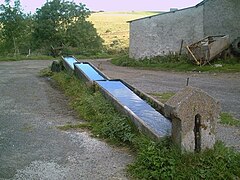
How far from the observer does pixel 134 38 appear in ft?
68.5

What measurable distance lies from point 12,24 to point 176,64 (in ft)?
57.1

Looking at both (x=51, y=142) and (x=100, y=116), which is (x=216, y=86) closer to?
(x=100, y=116)

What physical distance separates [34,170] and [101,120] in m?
2.36

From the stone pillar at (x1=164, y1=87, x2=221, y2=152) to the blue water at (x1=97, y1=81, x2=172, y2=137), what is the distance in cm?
61

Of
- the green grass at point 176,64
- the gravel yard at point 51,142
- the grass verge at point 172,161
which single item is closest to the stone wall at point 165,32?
the green grass at point 176,64

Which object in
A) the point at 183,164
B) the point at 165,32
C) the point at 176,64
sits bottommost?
the point at 183,164

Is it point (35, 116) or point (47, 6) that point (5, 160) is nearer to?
point (35, 116)

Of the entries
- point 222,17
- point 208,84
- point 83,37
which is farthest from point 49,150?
point 83,37

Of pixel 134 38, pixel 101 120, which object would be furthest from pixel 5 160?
pixel 134 38

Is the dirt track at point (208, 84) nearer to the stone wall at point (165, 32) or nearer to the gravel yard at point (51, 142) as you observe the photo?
the gravel yard at point (51, 142)

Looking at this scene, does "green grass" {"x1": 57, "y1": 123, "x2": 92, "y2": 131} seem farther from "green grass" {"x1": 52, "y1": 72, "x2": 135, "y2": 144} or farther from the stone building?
the stone building

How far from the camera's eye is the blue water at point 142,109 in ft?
19.5

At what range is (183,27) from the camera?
742 inches

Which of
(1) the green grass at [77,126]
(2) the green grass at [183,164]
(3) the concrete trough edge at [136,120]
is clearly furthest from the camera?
(1) the green grass at [77,126]
